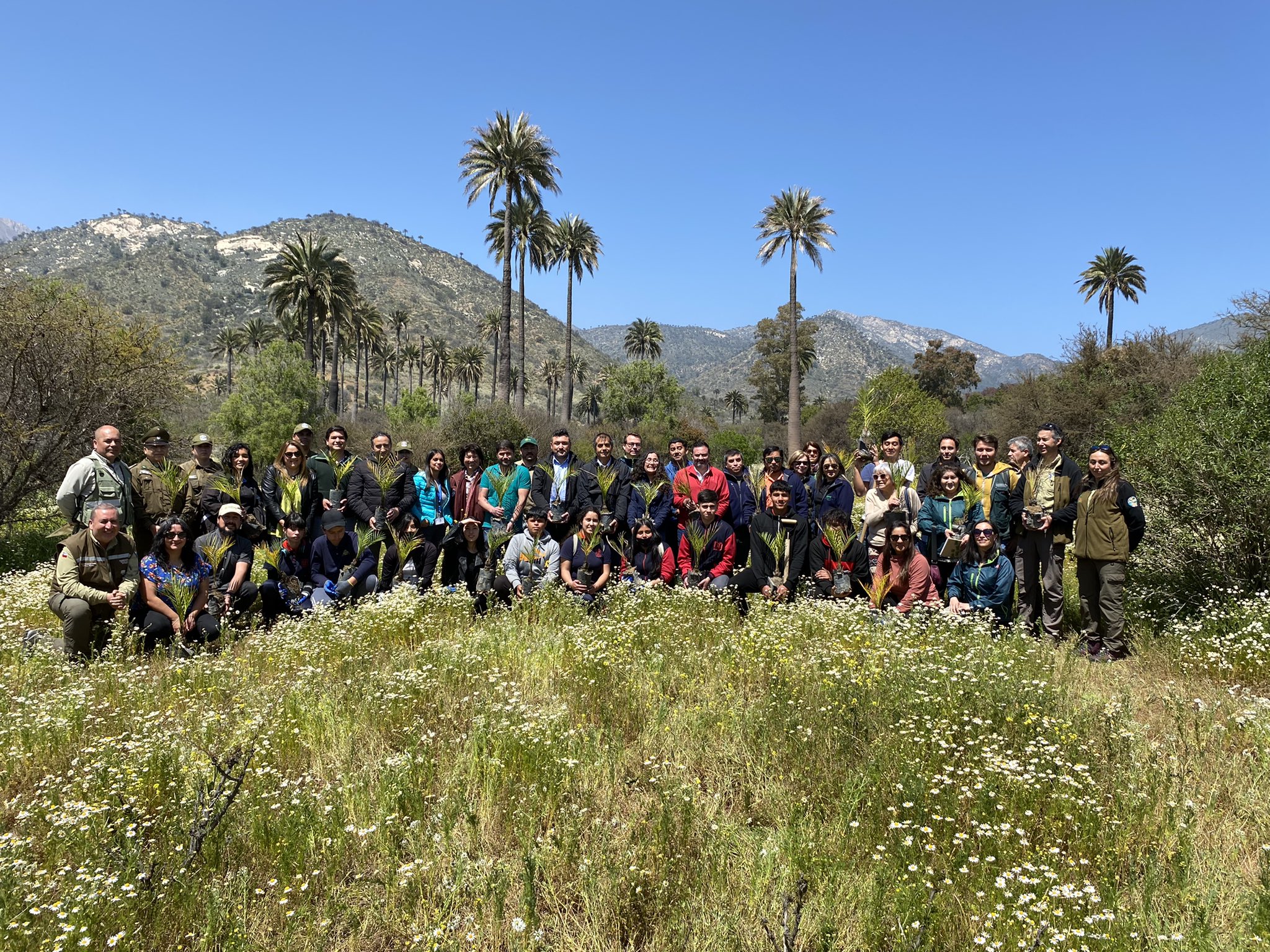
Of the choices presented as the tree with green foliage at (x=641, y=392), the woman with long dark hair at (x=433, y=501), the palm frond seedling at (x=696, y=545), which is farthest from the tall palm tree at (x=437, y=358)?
the palm frond seedling at (x=696, y=545)

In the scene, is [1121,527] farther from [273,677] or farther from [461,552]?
[273,677]

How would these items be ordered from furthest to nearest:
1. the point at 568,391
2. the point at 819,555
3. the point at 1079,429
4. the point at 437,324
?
the point at 437,324, the point at 568,391, the point at 1079,429, the point at 819,555

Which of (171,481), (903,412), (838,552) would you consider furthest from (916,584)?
(903,412)

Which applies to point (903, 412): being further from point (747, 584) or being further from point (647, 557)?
point (647, 557)

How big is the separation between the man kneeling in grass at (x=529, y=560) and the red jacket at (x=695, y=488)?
162 cm

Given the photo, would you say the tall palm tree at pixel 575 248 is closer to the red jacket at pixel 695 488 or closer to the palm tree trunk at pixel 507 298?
the palm tree trunk at pixel 507 298

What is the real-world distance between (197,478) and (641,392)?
47447 mm

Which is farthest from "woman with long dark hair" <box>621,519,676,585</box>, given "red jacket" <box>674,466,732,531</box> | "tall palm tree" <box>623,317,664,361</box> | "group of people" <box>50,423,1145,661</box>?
"tall palm tree" <box>623,317,664,361</box>

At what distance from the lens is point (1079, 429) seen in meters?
27.2

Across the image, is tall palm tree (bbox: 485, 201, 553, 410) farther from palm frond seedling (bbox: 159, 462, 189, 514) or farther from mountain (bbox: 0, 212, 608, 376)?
mountain (bbox: 0, 212, 608, 376)

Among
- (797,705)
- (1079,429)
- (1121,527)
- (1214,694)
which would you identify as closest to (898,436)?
(1121,527)

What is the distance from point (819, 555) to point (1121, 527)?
2972 millimetres

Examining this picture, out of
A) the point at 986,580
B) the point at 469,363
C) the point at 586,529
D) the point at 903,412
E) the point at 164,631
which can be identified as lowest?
the point at 164,631

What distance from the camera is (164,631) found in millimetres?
6281
